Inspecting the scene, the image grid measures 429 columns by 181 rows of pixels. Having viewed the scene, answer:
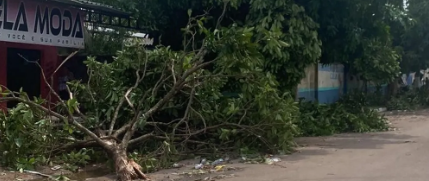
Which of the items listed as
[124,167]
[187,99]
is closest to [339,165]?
[187,99]

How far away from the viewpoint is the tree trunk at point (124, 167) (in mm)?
9585

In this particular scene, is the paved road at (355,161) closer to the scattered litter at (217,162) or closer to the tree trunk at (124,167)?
the scattered litter at (217,162)

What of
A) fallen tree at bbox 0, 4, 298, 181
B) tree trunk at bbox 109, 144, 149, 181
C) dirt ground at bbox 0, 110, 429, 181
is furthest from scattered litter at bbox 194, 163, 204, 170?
tree trunk at bbox 109, 144, 149, 181

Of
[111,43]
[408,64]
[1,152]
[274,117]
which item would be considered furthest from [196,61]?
[408,64]

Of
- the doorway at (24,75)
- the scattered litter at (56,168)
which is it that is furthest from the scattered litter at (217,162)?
the doorway at (24,75)

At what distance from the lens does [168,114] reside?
12195 millimetres

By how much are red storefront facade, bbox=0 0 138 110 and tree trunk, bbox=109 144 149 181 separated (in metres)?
3.75

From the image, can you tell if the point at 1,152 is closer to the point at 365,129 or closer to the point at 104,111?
the point at 104,111

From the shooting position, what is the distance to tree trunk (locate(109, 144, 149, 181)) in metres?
9.59

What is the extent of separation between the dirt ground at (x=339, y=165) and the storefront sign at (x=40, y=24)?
4.61 m

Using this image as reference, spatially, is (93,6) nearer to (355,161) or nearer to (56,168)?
(56,168)

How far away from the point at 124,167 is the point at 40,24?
20.1ft

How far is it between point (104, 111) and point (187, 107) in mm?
1549

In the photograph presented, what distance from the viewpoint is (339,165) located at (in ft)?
35.5
